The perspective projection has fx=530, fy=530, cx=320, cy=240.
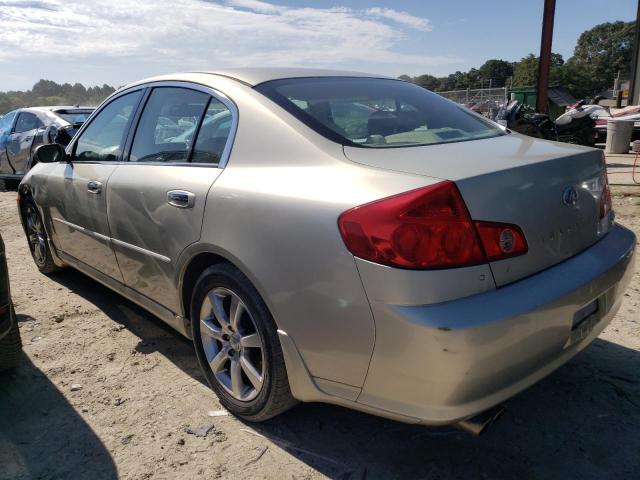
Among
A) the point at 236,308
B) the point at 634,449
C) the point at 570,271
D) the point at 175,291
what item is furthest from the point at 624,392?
the point at 175,291

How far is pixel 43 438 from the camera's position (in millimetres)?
2471

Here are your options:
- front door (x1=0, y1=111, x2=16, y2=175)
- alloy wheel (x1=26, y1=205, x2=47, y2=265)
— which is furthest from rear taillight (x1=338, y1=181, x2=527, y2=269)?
front door (x1=0, y1=111, x2=16, y2=175)

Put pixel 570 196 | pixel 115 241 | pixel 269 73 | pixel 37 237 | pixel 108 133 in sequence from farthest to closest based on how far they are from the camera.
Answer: pixel 37 237
pixel 108 133
pixel 115 241
pixel 269 73
pixel 570 196

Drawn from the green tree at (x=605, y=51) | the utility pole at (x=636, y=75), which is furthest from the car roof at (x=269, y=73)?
the green tree at (x=605, y=51)

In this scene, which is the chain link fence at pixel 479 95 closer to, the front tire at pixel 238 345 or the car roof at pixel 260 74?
the car roof at pixel 260 74

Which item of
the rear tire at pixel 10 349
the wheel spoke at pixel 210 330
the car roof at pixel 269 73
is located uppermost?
the car roof at pixel 269 73

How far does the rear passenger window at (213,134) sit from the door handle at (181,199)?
188mm

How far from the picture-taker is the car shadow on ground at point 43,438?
225 centimetres

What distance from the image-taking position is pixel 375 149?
2.17 m

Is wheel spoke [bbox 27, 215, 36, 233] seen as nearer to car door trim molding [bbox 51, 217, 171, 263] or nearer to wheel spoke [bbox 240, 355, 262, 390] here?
car door trim molding [bbox 51, 217, 171, 263]

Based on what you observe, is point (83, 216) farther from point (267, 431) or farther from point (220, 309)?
point (267, 431)

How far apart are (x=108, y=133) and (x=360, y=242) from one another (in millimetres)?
2448

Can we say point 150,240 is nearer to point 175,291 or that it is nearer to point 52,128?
point 175,291

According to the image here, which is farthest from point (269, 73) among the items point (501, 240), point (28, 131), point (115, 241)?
point (28, 131)
